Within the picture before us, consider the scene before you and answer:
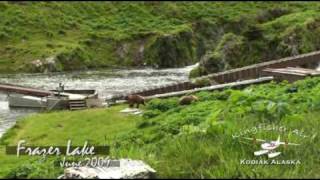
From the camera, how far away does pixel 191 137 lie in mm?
17344

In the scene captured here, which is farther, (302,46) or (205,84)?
(302,46)

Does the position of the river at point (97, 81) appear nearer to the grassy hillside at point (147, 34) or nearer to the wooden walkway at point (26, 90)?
the wooden walkway at point (26, 90)

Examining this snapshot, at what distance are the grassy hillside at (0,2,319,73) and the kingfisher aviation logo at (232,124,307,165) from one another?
5564 cm

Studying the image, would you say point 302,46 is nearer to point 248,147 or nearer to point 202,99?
point 202,99

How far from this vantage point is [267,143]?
1588cm

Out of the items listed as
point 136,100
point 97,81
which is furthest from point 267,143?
point 97,81

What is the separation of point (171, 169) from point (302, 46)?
198 feet

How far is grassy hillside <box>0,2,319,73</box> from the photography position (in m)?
75.8

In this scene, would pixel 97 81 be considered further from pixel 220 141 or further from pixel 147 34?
pixel 220 141

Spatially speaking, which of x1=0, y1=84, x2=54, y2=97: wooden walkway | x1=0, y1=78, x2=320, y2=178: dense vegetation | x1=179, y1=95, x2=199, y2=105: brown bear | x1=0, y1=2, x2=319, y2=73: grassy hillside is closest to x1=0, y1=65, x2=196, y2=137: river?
x1=0, y1=84, x2=54, y2=97: wooden walkway

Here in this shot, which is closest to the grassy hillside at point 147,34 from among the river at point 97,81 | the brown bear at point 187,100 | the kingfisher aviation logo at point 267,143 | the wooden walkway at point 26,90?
the river at point 97,81

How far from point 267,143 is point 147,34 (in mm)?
111247

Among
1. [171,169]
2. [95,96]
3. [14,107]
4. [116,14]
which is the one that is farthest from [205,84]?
[116,14]

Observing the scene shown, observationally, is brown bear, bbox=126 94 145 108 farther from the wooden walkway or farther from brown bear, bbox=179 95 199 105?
the wooden walkway
